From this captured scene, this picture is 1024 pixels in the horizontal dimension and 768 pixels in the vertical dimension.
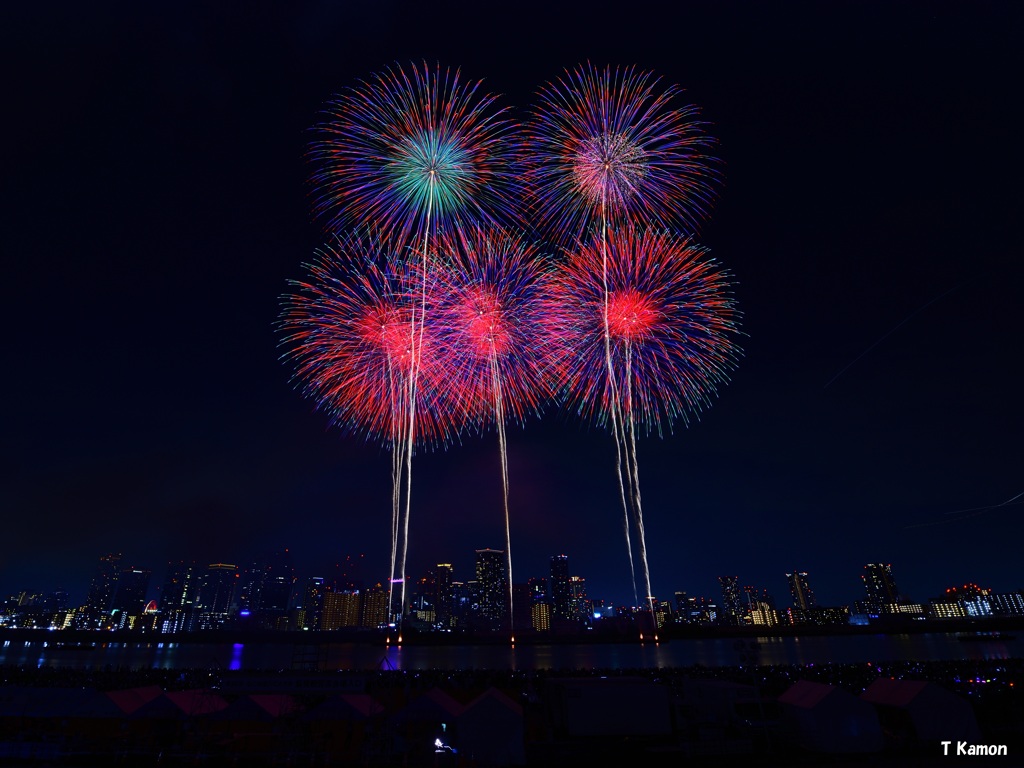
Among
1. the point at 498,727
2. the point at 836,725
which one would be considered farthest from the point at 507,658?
the point at 836,725

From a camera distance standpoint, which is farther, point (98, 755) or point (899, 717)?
point (899, 717)

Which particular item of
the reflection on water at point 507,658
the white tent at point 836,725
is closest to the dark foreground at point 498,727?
the white tent at point 836,725

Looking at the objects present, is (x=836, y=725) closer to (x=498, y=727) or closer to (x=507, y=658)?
(x=498, y=727)

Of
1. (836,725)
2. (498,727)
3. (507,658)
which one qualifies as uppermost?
(507,658)

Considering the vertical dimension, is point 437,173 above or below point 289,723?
above

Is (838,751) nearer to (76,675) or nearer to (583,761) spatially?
(583,761)

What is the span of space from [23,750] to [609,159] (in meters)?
29.1

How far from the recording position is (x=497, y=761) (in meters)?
20.7

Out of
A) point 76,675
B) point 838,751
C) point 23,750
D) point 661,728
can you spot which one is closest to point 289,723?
point 23,750

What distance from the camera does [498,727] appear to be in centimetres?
2125

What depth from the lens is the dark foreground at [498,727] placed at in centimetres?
2039

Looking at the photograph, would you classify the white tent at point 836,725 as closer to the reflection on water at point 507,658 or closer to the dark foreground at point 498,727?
the dark foreground at point 498,727

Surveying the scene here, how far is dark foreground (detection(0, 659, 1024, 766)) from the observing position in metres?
20.4

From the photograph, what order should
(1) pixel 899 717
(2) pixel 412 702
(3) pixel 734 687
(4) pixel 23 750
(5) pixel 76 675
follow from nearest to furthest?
1. (4) pixel 23 750
2. (1) pixel 899 717
3. (2) pixel 412 702
4. (3) pixel 734 687
5. (5) pixel 76 675
